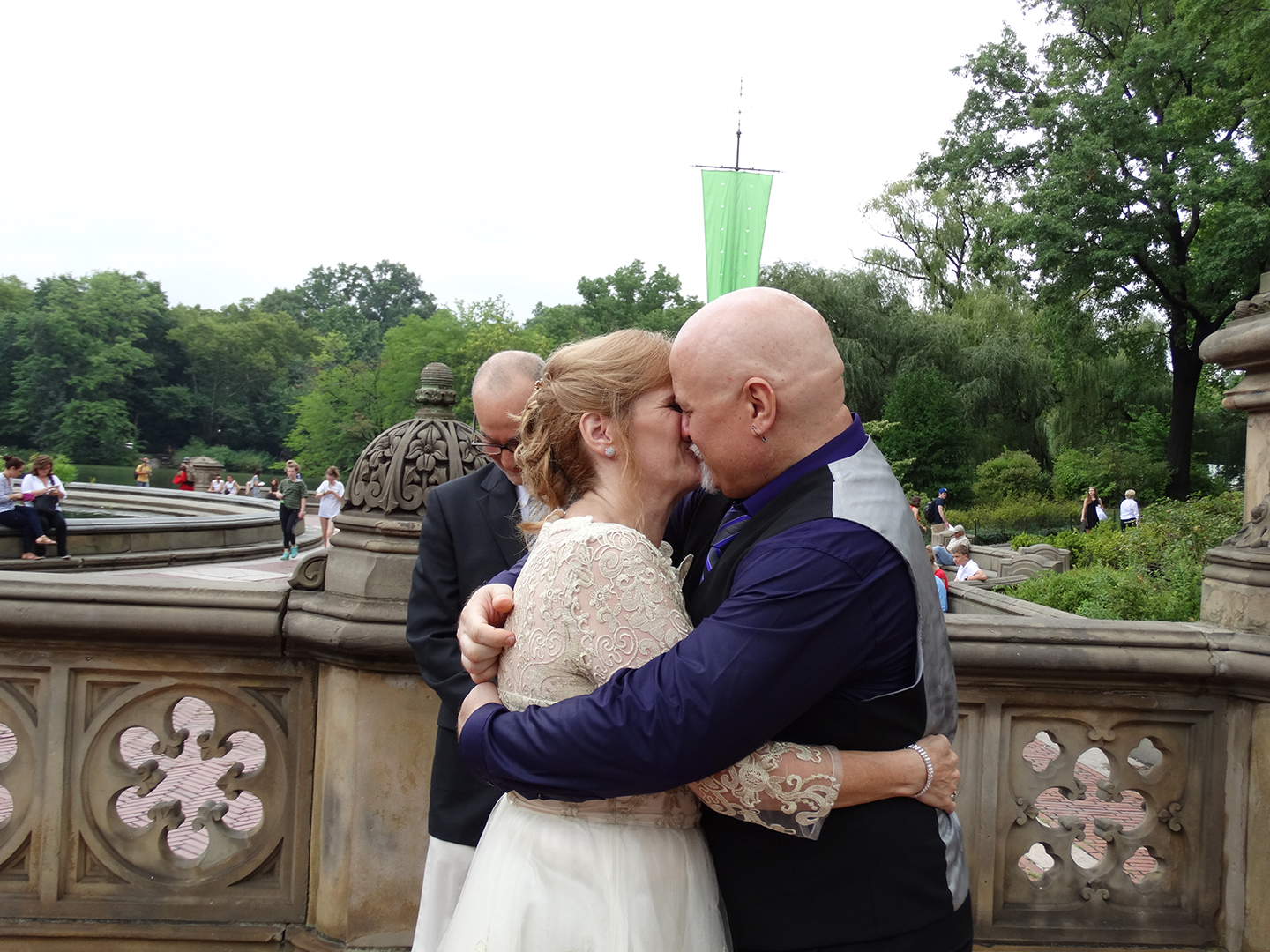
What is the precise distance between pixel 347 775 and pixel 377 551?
64 centimetres

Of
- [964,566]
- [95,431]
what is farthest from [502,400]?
[95,431]

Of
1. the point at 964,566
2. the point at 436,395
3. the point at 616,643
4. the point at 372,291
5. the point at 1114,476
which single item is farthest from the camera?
the point at 372,291

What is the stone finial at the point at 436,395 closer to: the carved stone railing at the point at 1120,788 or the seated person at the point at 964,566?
the carved stone railing at the point at 1120,788

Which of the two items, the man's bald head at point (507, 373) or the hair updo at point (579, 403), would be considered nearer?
the hair updo at point (579, 403)

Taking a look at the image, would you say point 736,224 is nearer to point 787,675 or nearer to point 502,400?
point 502,400

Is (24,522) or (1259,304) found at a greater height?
(1259,304)

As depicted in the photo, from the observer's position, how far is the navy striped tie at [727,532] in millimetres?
1711

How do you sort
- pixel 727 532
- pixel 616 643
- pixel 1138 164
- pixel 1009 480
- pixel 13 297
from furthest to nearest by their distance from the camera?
pixel 13 297, pixel 1009 480, pixel 1138 164, pixel 727 532, pixel 616 643

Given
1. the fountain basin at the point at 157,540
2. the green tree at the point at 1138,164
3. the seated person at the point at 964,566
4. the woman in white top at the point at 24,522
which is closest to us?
the seated person at the point at 964,566

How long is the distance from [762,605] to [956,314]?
3569cm

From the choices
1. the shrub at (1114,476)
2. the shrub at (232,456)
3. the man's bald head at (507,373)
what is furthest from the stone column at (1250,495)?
the shrub at (232,456)

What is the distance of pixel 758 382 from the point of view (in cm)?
158

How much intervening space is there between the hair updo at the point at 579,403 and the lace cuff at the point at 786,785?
539mm

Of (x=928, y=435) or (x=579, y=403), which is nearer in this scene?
(x=579, y=403)
